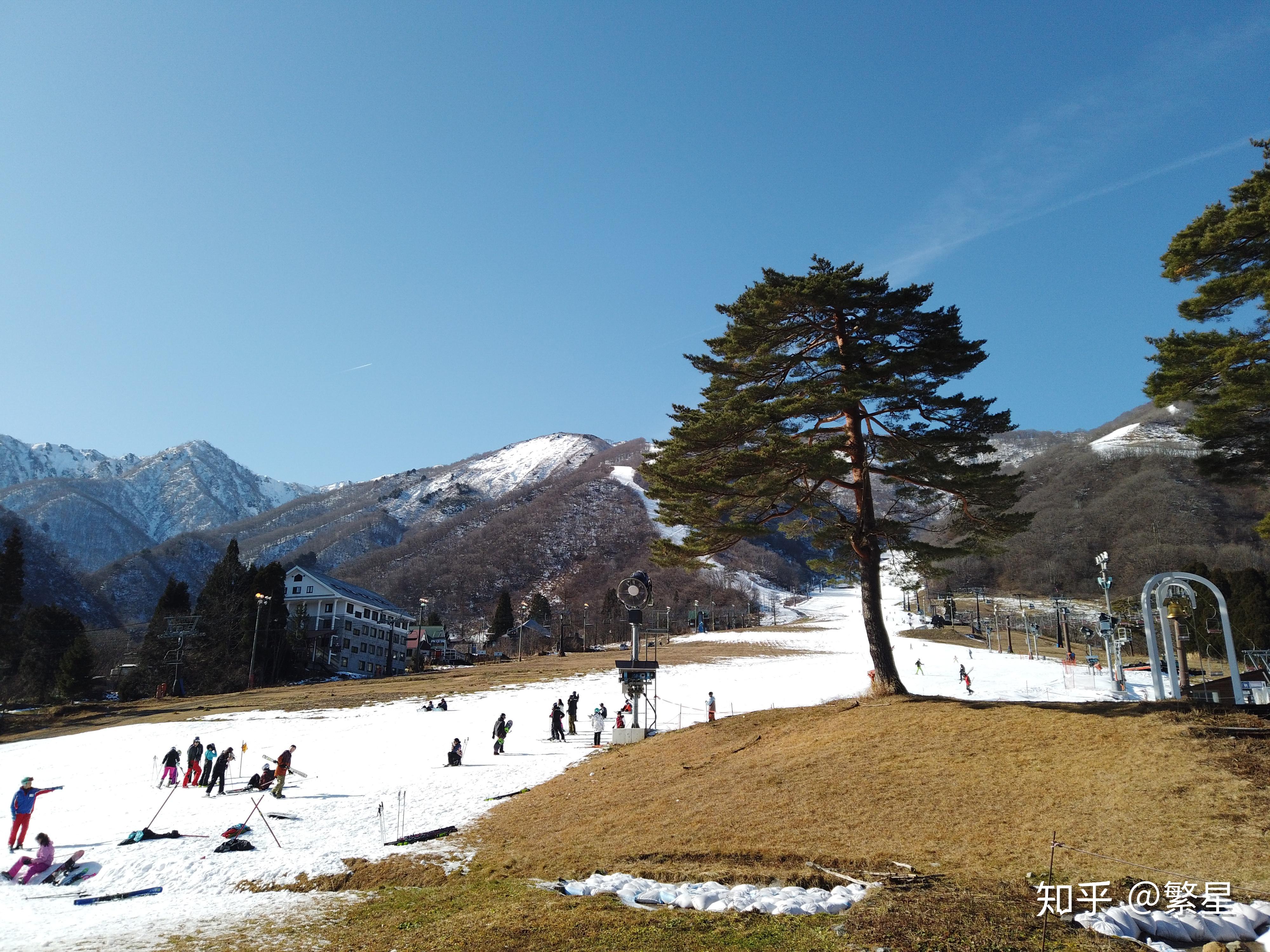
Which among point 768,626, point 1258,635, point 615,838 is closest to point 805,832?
point 615,838

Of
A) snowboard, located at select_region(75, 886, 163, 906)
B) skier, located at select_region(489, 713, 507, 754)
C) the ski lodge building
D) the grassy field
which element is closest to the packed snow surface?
snowboard, located at select_region(75, 886, 163, 906)

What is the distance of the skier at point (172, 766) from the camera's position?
72.7 ft

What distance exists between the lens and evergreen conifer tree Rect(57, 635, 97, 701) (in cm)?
6450

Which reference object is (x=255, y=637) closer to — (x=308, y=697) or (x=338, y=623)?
(x=308, y=697)

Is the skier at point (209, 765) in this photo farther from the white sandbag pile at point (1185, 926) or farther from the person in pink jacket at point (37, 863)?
the white sandbag pile at point (1185, 926)

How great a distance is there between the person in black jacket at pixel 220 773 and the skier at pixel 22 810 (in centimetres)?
568

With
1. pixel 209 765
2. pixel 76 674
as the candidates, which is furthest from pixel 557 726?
pixel 76 674

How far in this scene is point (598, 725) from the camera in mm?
27344

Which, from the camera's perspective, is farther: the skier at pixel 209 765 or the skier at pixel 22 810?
the skier at pixel 209 765

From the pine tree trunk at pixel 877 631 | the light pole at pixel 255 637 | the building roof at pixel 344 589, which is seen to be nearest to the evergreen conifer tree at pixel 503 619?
the building roof at pixel 344 589

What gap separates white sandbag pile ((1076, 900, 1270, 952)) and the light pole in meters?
64.5

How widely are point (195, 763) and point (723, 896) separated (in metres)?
19.9

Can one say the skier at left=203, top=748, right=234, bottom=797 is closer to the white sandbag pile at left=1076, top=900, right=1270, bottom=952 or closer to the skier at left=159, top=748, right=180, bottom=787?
the skier at left=159, top=748, right=180, bottom=787

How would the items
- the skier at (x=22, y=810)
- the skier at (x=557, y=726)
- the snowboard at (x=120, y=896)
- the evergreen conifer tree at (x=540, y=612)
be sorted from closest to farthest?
the snowboard at (x=120, y=896) → the skier at (x=22, y=810) → the skier at (x=557, y=726) → the evergreen conifer tree at (x=540, y=612)
